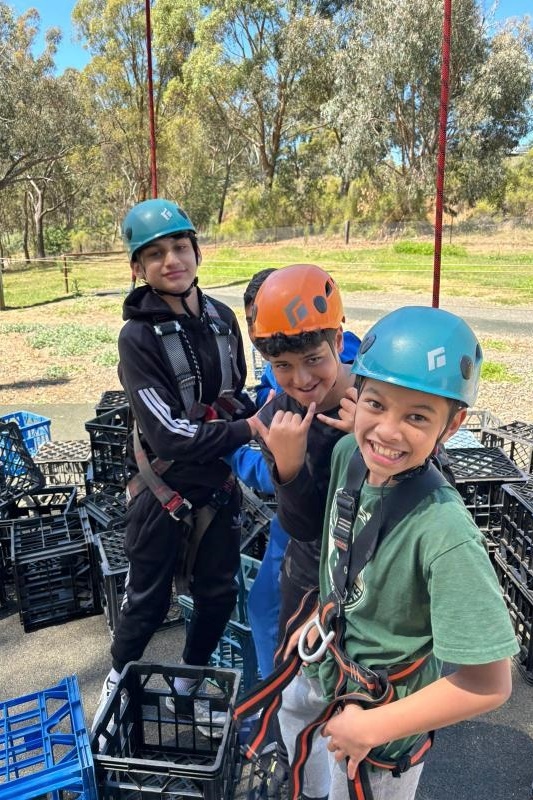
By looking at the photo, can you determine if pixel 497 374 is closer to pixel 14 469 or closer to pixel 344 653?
pixel 14 469

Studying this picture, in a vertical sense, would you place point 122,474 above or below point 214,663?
above

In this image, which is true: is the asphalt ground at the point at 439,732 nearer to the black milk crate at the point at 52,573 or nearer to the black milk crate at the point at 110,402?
the black milk crate at the point at 52,573

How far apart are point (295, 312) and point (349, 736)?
3.55 feet

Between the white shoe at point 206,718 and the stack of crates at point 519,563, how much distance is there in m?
1.56

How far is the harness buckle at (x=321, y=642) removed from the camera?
1.57m

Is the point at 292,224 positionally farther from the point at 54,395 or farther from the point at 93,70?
the point at 54,395

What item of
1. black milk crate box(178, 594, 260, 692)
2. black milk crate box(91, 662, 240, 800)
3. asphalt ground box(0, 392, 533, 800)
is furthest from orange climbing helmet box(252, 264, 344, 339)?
asphalt ground box(0, 392, 533, 800)

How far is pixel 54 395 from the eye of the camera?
8859 mm

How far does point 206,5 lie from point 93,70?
10.7 meters

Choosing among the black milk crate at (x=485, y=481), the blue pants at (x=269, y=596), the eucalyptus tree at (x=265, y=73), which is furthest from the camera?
the eucalyptus tree at (x=265, y=73)

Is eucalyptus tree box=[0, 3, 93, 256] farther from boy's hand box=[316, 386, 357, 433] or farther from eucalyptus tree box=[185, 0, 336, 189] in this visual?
boy's hand box=[316, 386, 357, 433]

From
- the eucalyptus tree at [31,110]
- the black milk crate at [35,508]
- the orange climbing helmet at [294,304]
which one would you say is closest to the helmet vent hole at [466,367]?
the orange climbing helmet at [294,304]

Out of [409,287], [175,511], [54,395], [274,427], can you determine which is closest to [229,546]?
[175,511]

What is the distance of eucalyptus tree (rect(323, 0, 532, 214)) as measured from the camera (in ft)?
93.0
